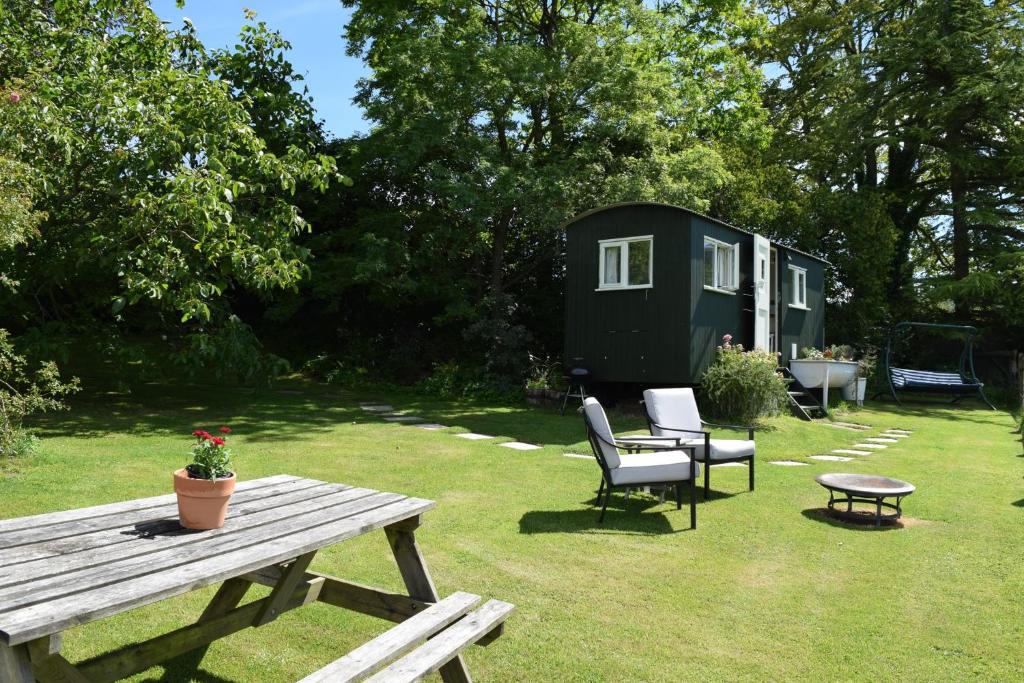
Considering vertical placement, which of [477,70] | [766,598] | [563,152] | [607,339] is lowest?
[766,598]

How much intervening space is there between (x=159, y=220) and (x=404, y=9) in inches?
359

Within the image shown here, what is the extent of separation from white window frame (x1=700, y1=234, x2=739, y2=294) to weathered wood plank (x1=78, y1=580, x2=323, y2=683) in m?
9.72

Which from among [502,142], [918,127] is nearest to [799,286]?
[502,142]

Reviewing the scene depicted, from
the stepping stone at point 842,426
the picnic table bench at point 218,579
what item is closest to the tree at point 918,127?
the stepping stone at point 842,426

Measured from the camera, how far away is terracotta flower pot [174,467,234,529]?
229 centimetres

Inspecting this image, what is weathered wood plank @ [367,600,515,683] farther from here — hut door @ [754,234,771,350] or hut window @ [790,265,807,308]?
hut window @ [790,265,807,308]

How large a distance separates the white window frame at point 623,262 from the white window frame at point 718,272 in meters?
0.79

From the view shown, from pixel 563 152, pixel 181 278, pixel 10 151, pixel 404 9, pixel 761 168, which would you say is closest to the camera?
pixel 10 151

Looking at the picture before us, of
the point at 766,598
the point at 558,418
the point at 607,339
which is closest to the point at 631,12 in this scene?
the point at 607,339

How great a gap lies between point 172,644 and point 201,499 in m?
0.58

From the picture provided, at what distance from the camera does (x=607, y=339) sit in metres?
12.0

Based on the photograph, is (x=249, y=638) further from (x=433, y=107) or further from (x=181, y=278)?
(x=433, y=107)

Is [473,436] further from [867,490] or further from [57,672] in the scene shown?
[57,672]

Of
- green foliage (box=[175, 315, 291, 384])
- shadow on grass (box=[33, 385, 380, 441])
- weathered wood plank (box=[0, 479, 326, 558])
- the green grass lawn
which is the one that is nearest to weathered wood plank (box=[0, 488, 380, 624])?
weathered wood plank (box=[0, 479, 326, 558])
